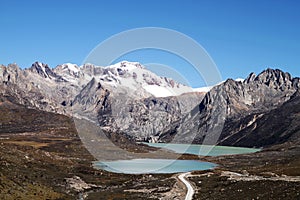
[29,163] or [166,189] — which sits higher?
[29,163]

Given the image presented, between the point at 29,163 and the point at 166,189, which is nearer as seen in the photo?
the point at 166,189

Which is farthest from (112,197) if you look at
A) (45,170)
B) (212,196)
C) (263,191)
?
(45,170)

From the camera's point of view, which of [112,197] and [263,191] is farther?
[112,197]

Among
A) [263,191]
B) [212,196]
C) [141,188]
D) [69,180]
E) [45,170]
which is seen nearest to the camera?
[263,191]

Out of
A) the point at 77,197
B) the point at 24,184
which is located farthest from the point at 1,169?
the point at 77,197

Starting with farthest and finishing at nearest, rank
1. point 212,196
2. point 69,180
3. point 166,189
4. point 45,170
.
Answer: point 45,170 < point 69,180 < point 166,189 < point 212,196

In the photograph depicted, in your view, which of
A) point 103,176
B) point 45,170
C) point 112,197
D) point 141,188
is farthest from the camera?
point 103,176

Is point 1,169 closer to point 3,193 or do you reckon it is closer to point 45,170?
point 3,193

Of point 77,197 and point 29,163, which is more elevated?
point 29,163

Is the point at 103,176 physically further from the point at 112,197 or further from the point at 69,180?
the point at 112,197
